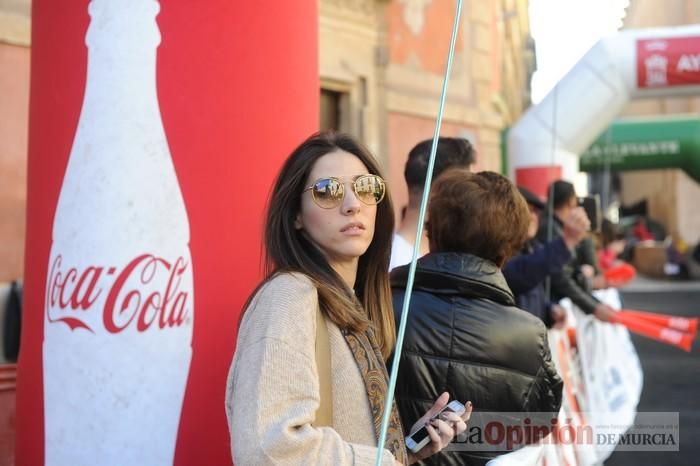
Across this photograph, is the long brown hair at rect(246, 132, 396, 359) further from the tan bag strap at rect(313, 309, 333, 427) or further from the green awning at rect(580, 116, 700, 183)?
the green awning at rect(580, 116, 700, 183)

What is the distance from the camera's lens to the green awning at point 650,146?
14.8 meters

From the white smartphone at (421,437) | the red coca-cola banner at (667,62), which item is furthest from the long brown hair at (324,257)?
the red coca-cola banner at (667,62)

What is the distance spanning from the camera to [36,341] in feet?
7.59

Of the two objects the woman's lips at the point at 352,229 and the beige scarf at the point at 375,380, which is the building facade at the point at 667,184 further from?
the beige scarf at the point at 375,380

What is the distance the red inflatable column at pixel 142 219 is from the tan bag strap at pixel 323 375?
873 mm

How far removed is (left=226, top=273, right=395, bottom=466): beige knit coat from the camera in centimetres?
128

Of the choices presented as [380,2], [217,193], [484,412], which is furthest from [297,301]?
[380,2]

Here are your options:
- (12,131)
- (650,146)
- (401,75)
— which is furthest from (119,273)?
(650,146)

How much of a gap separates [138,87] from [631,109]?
20844 millimetres

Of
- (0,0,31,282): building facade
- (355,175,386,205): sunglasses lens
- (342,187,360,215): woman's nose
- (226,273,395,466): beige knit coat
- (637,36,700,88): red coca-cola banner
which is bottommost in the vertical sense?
(226,273,395,466): beige knit coat

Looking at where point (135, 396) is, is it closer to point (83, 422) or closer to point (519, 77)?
point (83, 422)

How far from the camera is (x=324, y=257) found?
1.57 metres

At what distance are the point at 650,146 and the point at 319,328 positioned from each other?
1485cm

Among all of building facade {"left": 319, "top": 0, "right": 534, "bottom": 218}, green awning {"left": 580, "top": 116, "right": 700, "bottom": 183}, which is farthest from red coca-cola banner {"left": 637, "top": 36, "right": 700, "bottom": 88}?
green awning {"left": 580, "top": 116, "right": 700, "bottom": 183}
